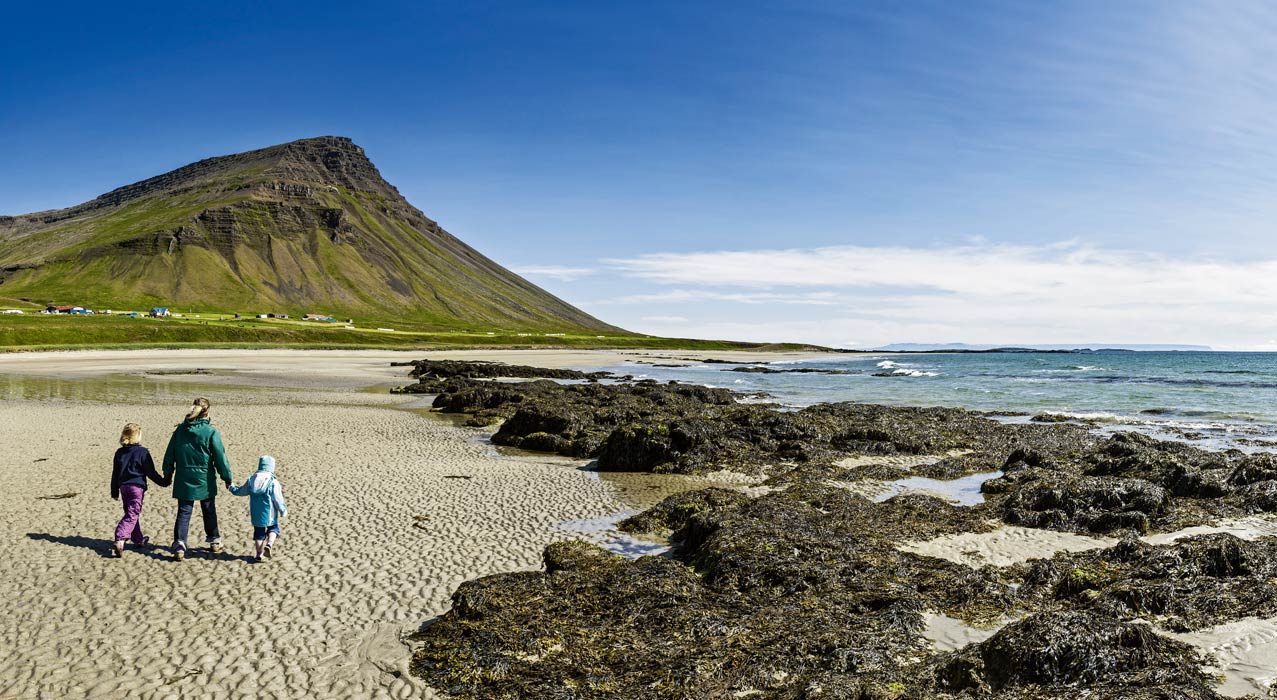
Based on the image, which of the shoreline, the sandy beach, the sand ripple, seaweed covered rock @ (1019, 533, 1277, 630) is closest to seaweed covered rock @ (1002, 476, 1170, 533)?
the shoreline

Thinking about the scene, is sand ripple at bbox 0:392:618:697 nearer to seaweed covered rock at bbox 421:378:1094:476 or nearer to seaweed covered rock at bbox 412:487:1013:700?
seaweed covered rock at bbox 412:487:1013:700

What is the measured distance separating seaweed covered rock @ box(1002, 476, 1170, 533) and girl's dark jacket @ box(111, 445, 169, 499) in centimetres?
1717

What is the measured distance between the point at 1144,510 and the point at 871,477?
6.80m

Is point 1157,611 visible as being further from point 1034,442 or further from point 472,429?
point 472,429

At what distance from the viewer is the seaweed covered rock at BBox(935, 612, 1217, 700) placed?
7184 mm

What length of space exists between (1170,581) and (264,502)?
14.4 metres

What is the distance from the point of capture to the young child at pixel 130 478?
37.4 feet

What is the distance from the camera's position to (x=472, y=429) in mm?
29203

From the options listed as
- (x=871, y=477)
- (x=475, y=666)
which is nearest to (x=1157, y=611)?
(x=475, y=666)

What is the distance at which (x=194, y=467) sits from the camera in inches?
462

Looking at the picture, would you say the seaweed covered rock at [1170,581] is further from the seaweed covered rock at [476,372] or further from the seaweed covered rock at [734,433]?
the seaweed covered rock at [476,372]

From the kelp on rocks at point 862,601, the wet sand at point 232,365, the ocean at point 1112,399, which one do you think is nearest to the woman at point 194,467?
the kelp on rocks at point 862,601

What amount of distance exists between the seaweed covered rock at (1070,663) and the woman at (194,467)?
1133 cm

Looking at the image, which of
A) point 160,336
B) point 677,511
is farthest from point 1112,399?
point 160,336
